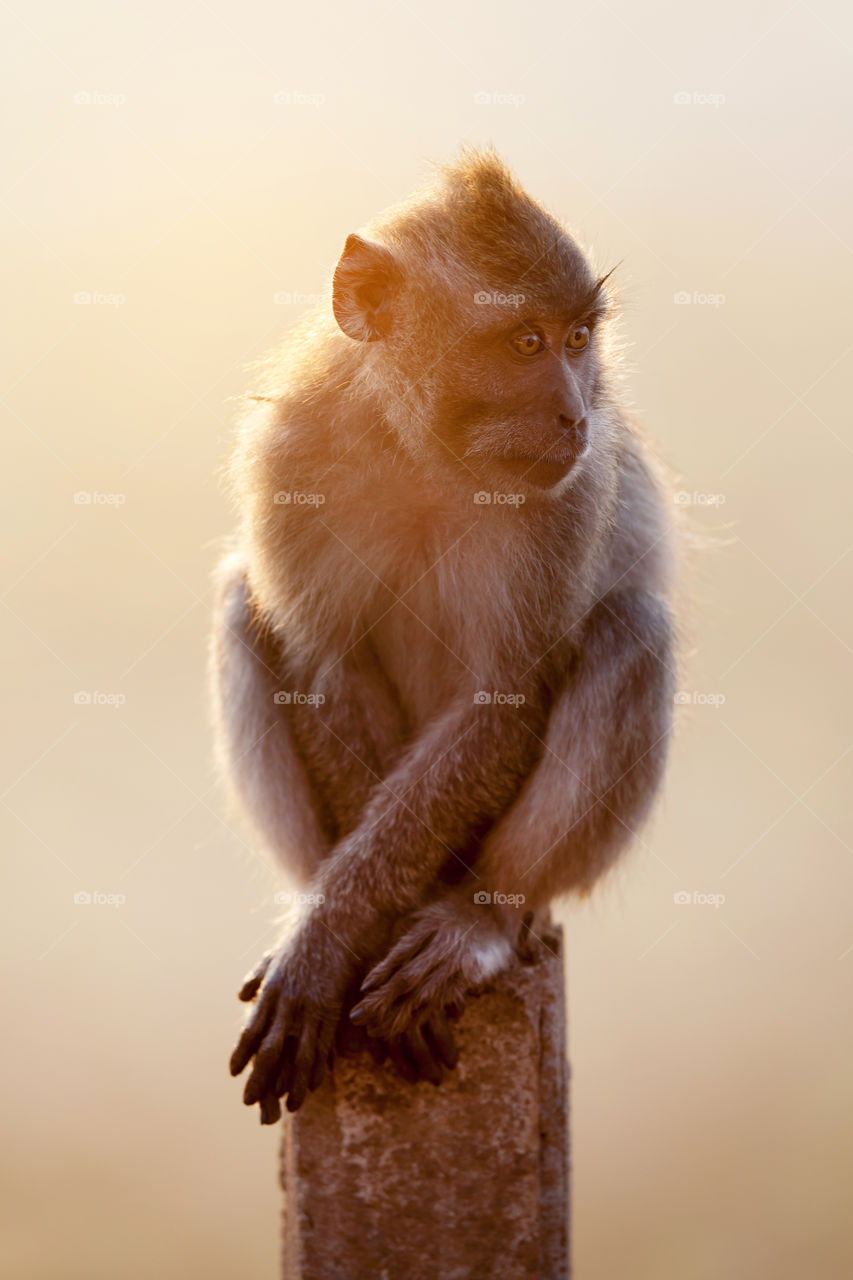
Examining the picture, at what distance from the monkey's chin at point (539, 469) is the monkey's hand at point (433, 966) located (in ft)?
5.42

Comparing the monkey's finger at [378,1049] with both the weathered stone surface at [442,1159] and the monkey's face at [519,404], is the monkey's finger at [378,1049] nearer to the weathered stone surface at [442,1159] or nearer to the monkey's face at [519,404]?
the weathered stone surface at [442,1159]

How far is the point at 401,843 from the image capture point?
5309 millimetres

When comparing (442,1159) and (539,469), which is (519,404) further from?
(442,1159)

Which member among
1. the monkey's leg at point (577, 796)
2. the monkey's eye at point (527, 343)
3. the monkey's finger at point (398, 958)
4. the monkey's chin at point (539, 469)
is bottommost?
the monkey's finger at point (398, 958)

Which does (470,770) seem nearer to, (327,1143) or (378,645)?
(378,645)

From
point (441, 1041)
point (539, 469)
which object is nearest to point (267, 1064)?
point (441, 1041)

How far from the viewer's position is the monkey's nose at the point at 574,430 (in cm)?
490

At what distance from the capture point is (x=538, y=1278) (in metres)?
5.01

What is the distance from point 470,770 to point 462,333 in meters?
1.63

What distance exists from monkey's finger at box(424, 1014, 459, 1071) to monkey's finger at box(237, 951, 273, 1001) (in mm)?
775

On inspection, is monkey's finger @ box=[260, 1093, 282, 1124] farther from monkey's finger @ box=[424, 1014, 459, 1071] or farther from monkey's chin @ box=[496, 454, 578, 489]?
monkey's chin @ box=[496, 454, 578, 489]

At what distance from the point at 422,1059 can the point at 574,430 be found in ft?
7.37

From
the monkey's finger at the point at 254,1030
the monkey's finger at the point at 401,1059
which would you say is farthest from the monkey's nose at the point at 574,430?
the monkey's finger at the point at 254,1030

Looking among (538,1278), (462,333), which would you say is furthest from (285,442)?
(538,1278)
